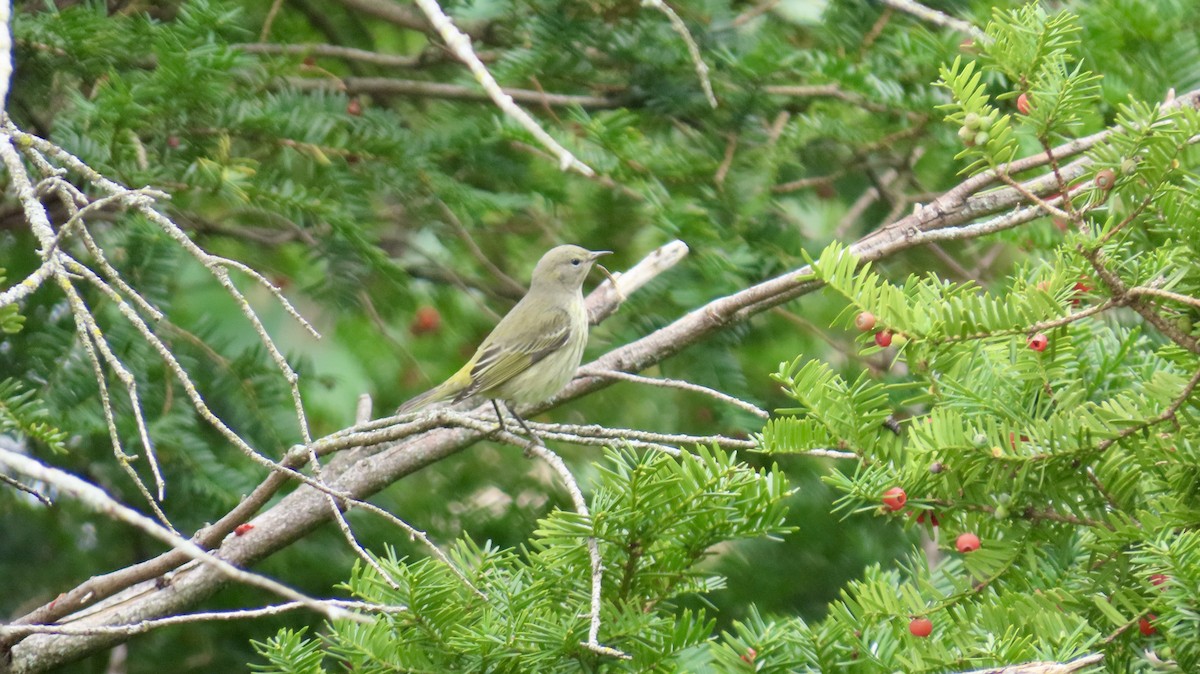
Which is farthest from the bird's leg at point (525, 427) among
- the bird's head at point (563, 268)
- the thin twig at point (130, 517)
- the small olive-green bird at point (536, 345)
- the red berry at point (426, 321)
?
the thin twig at point (130, 517)

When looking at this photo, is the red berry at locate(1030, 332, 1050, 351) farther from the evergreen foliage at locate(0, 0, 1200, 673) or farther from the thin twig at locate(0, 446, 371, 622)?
the thin twig at locate(0, 446, 371, 622)

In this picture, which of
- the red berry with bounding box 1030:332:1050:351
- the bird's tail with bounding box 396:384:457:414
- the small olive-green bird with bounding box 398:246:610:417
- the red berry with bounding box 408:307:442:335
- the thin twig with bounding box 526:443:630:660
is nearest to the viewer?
the thin twig with bounding box 526:443:630:660

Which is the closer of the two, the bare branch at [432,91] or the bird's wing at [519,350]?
the bare branch at [432,91]

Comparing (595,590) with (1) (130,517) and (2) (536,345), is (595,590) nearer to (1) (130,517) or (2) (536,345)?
(1) (130,517)

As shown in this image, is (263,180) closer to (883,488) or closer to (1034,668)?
(883,488)

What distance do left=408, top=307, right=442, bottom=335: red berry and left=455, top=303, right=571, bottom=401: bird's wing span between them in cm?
45

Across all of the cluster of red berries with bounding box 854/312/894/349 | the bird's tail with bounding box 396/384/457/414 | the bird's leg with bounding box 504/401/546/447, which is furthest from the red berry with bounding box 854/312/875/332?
the bird's tail with bounding box 396/384/457/414

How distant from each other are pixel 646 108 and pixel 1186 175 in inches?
90.9

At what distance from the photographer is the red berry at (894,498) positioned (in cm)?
173

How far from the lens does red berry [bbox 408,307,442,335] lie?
4938 mm

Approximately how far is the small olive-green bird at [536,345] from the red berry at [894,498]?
2.13 metres

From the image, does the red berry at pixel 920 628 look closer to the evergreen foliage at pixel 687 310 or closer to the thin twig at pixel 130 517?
the evergreen foliage at pixel 687 310

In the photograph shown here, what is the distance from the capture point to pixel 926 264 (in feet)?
14.6

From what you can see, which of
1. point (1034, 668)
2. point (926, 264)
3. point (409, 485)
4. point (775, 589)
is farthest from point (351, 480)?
point (926, 264)
